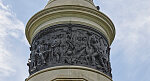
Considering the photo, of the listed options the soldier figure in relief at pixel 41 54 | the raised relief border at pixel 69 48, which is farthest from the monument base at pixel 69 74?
the soldier figure in relief at pixel 41 54

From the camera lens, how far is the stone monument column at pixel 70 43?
31.2 ft

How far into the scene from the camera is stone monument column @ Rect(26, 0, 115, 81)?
374 inches

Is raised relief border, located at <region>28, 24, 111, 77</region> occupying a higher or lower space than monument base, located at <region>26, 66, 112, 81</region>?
higher

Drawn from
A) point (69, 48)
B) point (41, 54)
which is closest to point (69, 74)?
point (69, 48)

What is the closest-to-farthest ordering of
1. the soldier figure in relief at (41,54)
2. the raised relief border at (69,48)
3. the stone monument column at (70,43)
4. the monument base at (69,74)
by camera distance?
the monument base at (69,74) < the stone monument column at (70,43) < the raised relief border at (69,48) < the soldier figure in relief at (41,54)

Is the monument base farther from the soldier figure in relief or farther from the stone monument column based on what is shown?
the soldier figure in relief

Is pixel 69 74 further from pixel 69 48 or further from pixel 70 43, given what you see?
pixel 70 43

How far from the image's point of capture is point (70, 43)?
32.9ft

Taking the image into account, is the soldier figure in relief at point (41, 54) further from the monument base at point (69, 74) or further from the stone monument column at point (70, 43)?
the monument base at point (69, 74)

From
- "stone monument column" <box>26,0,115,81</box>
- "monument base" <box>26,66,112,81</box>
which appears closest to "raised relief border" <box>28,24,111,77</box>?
"stone monument column" <box>26,0,115,81</box>

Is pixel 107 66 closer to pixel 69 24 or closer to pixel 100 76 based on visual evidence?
pixel 100 76

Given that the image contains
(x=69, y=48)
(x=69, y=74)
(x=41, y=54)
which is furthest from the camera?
(x=41, y=54)

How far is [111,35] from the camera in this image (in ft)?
38.0

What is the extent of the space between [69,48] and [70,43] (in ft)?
0.64
